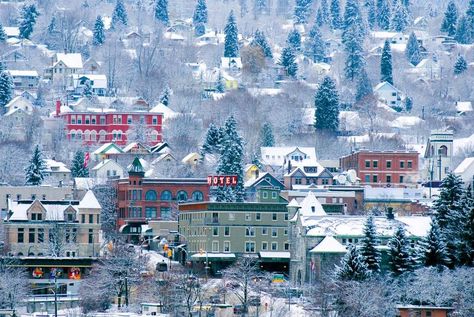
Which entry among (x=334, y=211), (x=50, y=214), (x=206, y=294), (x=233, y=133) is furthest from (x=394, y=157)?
(x=206, y=294)

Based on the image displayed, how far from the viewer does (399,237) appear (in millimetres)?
135250

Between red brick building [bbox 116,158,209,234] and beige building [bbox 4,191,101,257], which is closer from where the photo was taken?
beige building [bbox 4,191,101,257]

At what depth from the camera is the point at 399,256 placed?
443ft

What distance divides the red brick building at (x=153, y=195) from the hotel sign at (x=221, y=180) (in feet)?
1.55

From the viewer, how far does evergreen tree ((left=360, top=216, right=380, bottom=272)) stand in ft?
445

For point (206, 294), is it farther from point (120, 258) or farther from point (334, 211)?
point (334, 211)

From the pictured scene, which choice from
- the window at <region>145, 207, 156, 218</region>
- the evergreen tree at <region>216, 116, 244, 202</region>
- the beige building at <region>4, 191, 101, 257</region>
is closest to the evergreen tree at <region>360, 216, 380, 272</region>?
the beige building at <region>4, 191, 101, 257</region>

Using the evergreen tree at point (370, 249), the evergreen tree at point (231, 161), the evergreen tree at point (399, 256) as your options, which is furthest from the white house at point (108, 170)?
the evergreen tree at point (399, 256)

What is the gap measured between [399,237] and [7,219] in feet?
98.1

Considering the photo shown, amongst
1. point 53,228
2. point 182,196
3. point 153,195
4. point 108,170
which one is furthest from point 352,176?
point 53,228

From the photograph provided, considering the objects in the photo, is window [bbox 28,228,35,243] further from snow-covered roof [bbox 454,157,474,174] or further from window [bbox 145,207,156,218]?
snow-covered roof [bbox 454,157,474,174]

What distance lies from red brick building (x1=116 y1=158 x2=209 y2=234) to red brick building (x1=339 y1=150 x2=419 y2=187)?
22.5 meters

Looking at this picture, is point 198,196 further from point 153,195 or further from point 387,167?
point 387,167

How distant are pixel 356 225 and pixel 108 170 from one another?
41172mm
